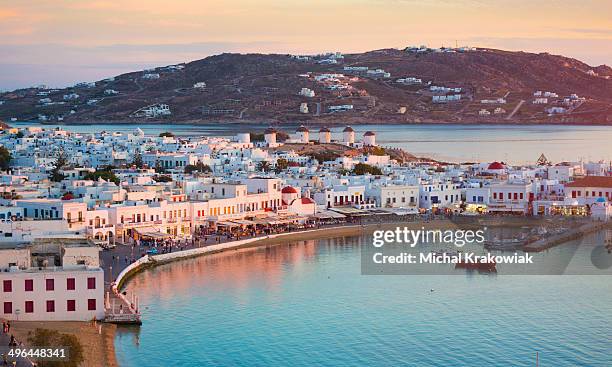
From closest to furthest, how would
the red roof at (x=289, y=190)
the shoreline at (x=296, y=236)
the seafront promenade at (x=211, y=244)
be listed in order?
1. the seafront promenade at (x=211, y=244)
2. the shoreline at (x=296, y=236)
3. the red roof at (x=289, y=190)

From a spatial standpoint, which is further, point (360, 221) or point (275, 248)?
point (360, 221)

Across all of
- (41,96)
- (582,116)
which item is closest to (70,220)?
(582,116)

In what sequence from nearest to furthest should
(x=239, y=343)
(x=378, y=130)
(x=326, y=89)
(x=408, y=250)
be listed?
(x=239, y=343)
(x=408, y=250)
(x=378, y=130)
(x=326, y=89)

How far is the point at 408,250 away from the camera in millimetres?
19641

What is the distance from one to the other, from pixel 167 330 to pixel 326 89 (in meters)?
71.5

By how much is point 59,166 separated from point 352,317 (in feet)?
51.0

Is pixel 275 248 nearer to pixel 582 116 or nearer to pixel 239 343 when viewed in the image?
pixel 239 343

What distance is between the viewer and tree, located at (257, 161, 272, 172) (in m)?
29.4

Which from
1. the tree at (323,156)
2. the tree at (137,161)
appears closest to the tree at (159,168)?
the tree at (137,161)

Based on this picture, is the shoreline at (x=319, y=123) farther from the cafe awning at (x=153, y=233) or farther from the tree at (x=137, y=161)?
the cafe awning at (x=153, y=233)

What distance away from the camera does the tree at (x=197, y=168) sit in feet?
95.5

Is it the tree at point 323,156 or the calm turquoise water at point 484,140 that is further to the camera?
the calm turquoise water at point 484,140

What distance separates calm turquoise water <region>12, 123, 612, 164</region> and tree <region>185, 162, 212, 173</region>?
51.2 ft

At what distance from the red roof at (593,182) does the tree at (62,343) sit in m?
16.0
